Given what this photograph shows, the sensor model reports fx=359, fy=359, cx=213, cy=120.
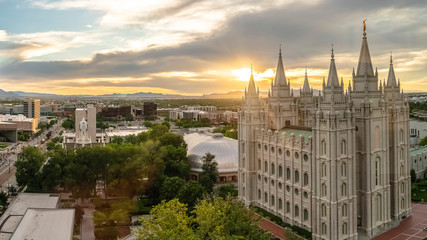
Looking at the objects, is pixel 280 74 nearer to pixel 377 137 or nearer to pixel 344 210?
pixel 377 137

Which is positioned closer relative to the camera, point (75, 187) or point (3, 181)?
point (75, 187)

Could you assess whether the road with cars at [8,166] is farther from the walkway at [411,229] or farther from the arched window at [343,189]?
the walkway at [411,229]

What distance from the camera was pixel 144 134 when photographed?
88938 millimetres

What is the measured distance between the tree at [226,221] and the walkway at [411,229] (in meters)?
18.1

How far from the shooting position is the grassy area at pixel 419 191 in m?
55.1

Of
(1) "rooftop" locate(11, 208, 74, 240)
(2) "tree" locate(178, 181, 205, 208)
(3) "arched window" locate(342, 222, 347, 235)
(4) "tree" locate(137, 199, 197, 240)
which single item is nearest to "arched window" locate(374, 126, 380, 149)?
(3) "arched window" locate(342, 222, 347, 235)

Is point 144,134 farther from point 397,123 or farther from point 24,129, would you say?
point 24,129

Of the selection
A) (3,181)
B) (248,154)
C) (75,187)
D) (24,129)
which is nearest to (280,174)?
(248,154)

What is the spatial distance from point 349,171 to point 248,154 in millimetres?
16120

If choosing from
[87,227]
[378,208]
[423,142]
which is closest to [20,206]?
[87,227]

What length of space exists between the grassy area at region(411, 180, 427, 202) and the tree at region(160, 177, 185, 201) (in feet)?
118

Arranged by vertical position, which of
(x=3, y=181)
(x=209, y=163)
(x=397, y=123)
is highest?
(x=397, y=123)

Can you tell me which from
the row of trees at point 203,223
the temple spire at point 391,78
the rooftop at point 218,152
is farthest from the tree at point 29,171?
the temple spire at point 391,78

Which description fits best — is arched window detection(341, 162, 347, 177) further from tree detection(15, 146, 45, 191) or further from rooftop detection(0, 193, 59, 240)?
tree detection(15, 146, 45, 191)
